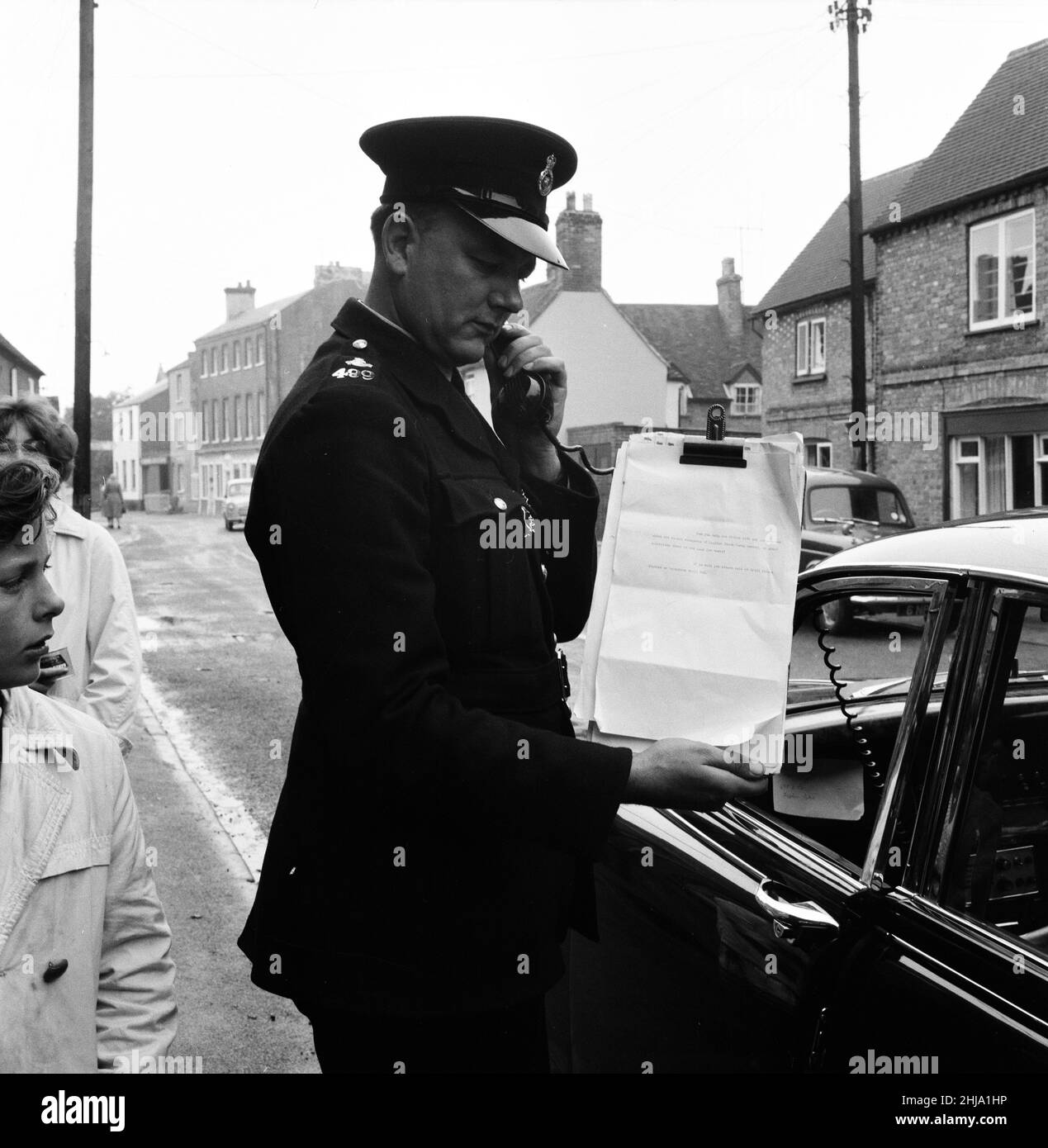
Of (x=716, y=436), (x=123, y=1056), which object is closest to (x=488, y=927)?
(x=123, y=1056)

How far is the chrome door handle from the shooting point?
209 cm

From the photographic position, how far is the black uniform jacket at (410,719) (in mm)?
1603

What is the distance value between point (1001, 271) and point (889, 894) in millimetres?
20498

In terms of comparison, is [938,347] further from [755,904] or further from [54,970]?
[54,970]

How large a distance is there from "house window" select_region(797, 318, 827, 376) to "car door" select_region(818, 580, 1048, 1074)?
25.7 meters

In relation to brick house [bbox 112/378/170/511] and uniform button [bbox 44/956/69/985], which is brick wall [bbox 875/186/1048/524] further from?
brick house [bbox 112/378/170/511]

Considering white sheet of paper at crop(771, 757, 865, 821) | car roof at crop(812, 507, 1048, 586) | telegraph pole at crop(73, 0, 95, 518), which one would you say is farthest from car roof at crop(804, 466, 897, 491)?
car roof at crop(812, 507, 1048, 586)

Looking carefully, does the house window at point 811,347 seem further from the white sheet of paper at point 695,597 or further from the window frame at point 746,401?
the white sheet of paper at point 695,597

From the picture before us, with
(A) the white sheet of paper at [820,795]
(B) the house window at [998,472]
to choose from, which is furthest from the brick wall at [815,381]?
(A) the white sheet of paper at [820,795]

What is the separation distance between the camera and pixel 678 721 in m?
1.72

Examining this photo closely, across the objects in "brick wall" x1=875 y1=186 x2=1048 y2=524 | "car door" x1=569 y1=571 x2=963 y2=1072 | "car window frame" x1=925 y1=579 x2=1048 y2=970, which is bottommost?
"car door" x1=569 y1=571 x2=963 y2=1072

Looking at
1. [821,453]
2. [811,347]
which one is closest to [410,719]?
[821,453]

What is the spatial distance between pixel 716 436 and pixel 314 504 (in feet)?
1.95
